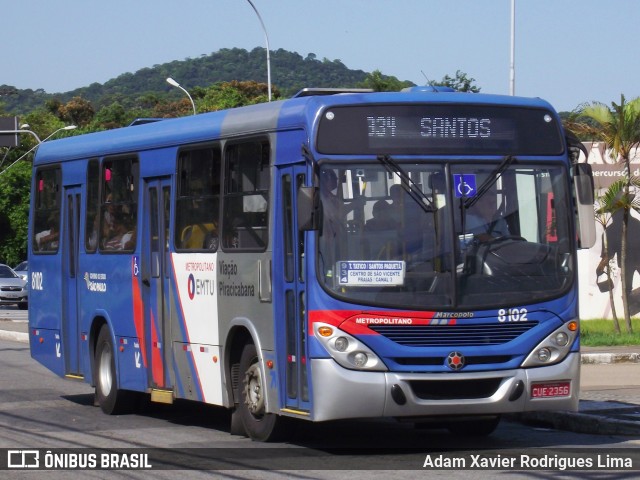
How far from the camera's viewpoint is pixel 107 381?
14.9 m

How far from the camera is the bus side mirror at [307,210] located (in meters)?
10.1

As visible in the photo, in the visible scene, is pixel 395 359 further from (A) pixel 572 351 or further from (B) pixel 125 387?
(B) pixel 125 387

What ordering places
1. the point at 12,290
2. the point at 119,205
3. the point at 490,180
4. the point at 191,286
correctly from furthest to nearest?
1. the point at 12,290
2. the point at 119,205
3. the point at 191,286
4. the point at 490,180

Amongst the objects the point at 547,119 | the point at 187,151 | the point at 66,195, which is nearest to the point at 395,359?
the point at 547,119

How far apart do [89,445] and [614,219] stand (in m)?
18.6

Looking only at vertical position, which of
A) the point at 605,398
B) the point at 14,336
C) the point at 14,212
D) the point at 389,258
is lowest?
the point at 14,336

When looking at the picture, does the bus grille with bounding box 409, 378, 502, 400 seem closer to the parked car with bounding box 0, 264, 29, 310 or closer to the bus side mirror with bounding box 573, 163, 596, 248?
the bus side mirror with bounding box 573, 163, 596, 248

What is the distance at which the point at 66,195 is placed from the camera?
1608 centimetres

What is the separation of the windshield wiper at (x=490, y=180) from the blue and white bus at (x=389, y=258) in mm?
15

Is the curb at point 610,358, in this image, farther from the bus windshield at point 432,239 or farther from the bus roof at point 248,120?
the bus windshield at point 432,239

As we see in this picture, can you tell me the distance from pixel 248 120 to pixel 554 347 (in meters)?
3.51

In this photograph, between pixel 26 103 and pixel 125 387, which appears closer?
pixel 125 387

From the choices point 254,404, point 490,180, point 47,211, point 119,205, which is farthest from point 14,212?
point 490,180

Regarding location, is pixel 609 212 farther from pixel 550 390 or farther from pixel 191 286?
pixel 550 390
